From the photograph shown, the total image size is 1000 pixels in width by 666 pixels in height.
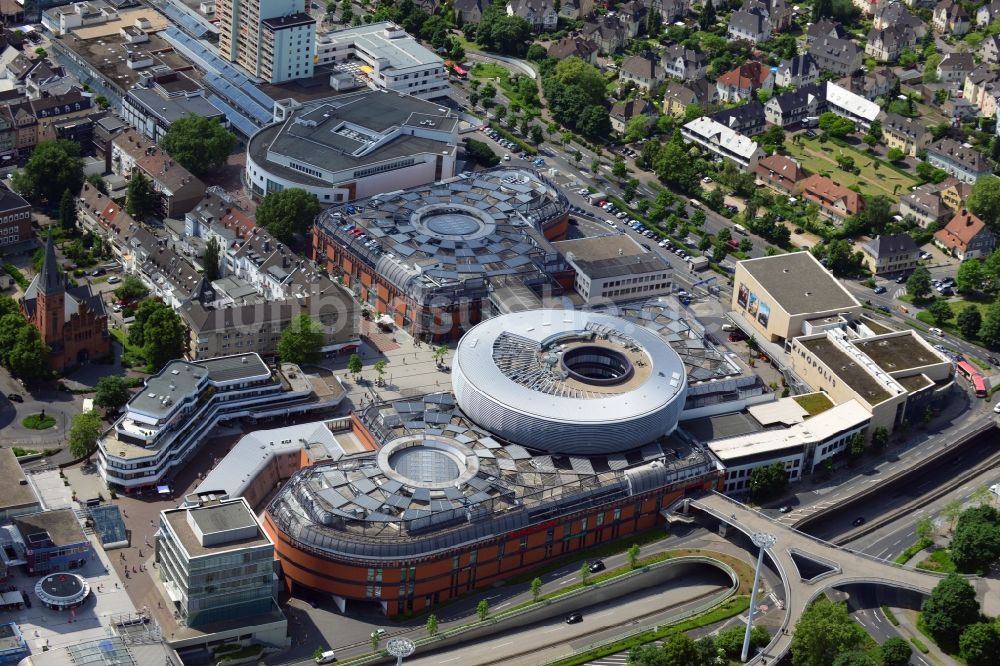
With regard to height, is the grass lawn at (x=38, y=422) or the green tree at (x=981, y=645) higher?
the green tree at (x=981, y=645)

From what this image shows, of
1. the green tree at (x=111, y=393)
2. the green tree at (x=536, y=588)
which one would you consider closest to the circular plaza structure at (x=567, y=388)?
the green tree at (x=536, y=588)

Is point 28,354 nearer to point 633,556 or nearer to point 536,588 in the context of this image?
point 536,588

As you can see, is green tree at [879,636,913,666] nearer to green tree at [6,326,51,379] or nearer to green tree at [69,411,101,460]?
green tree at [69,411,101,460]

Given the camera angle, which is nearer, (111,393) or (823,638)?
(823,638)

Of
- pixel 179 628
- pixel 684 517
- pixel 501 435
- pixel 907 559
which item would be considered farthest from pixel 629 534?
pixel 179 628

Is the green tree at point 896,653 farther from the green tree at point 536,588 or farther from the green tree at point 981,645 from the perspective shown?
the green tree at point 536,588

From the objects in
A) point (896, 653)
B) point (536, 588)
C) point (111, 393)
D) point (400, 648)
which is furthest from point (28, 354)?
point (896, 653)
